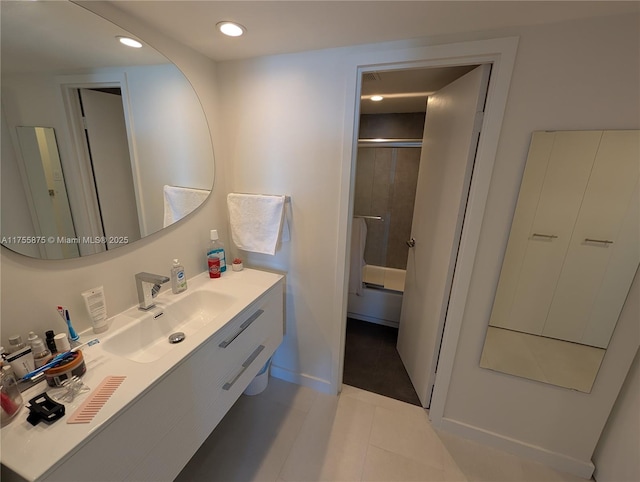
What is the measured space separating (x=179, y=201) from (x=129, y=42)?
0.66 meters

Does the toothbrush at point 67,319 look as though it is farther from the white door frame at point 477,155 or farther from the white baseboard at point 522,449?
the white baseboard at point 522,449

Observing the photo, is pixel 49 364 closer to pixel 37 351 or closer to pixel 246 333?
pixel 37 351

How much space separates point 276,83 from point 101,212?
103cm

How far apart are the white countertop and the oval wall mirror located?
0.39 meters

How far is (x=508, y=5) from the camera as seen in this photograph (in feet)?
2.95

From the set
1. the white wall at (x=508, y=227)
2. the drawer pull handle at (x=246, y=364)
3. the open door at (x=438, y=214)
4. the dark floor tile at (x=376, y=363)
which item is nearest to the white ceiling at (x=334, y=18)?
the white wall at (x=508, y=227)

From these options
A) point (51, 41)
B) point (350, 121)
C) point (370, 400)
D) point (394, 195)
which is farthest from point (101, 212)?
point (394, 195)

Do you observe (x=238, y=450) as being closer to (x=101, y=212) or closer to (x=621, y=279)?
(x=101, y=212)

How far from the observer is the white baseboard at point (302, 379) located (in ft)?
5.95

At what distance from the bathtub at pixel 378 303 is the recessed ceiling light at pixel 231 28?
2108 mm

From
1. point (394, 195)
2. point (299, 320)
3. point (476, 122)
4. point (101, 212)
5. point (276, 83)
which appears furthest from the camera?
point (394, 195)

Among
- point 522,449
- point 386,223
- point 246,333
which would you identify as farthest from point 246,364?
point 386,223

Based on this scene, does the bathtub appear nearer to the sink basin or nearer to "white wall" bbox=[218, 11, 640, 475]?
"white wall" bbox=[218, 11, 640, 475]

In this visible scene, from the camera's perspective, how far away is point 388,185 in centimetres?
297
